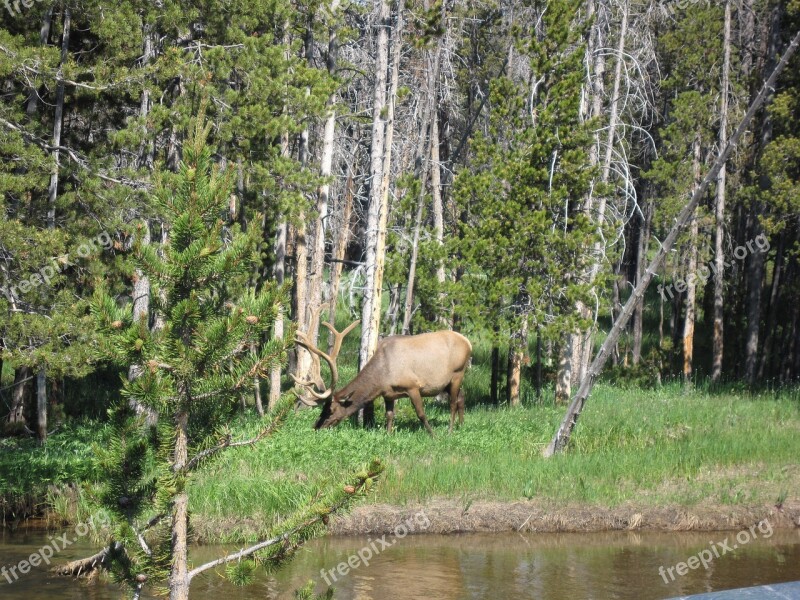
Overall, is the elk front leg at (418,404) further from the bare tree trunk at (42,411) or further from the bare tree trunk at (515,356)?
the bare tree trunk at (42,411)

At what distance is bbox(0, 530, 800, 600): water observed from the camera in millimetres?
10445

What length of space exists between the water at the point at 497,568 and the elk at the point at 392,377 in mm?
3873

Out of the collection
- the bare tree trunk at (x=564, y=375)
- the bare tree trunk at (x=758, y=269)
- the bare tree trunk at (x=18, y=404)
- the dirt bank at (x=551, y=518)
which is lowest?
the dirt bank at (x=551, y=518)

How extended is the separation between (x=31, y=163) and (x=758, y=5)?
840 inches

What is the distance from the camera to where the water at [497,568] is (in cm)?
1045

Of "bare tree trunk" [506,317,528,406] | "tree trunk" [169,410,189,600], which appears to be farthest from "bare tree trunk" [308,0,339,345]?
"tree trunk" [169,410,189,600]

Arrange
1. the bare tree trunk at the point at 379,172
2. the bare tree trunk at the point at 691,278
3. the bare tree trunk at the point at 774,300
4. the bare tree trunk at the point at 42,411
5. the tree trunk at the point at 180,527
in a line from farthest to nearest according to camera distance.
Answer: the bare tree trunk at the point at 774,300 < the bare tree trunk at the point at 691,278 < the bare tree trunk at the point at 379,172 < the bare tree trunk at the point at 42,411 < the tree trunk at the point at 180,527

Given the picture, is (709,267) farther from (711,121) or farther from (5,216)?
(5,216)

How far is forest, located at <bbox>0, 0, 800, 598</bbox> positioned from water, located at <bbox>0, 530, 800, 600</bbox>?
2.21 m

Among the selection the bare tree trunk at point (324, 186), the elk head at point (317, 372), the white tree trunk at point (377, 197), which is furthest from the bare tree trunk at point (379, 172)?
the elk head at point (317, 372)

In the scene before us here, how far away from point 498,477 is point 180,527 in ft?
27.3

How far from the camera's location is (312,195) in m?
19.9

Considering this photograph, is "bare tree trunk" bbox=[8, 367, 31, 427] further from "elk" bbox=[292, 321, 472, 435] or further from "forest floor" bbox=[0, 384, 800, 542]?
"elk" bbox=[292, 321, 472, 435]

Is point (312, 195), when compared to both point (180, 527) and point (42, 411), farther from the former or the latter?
point (180, 527)
